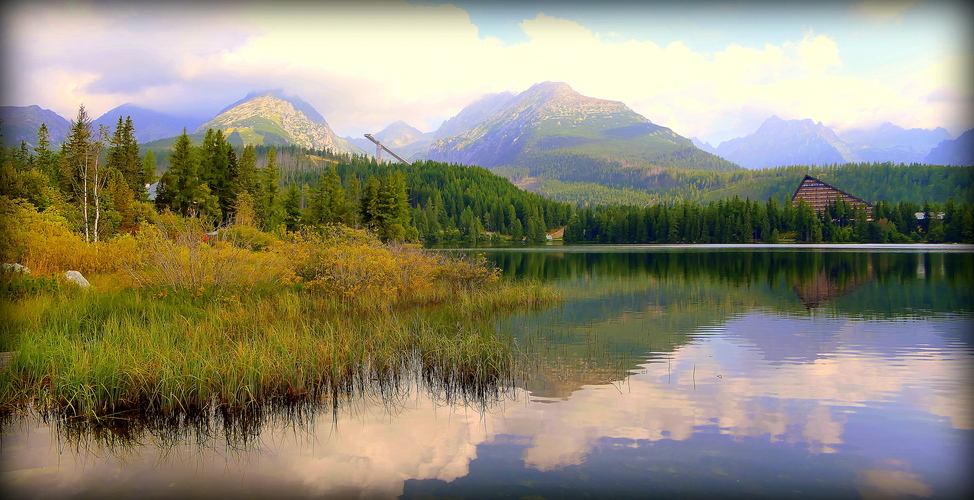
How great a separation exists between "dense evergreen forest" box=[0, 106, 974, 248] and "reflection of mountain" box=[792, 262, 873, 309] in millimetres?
25254

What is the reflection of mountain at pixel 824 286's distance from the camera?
91.2 ft

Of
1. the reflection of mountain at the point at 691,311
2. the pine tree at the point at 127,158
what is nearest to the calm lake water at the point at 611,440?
the reflection of mountain at the point at 691,311

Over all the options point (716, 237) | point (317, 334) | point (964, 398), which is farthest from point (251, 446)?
point (716, 237)

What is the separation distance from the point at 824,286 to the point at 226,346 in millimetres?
34178

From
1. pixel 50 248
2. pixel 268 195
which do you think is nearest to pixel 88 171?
pixel 50 248

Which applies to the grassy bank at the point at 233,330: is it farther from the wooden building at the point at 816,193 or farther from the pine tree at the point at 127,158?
the wooden building at the point at 816,193

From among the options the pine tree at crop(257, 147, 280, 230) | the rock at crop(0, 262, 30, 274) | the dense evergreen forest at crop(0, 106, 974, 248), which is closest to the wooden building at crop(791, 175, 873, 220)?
the dense evergreen forest at crop(0, 106, 974, 248)

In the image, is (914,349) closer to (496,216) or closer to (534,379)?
(534,379)

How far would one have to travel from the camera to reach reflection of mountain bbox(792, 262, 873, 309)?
2779cm

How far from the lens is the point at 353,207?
7431 cm

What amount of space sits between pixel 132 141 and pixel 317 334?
65.8m

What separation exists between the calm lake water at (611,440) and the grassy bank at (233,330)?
0.99 meters

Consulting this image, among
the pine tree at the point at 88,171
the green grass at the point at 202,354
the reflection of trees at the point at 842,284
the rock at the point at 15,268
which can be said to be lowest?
the reflection of trees at the point at 842,284

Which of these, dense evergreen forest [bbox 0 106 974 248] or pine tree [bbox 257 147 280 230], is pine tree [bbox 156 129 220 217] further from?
pine tree [bbox 257 147 280 230]
